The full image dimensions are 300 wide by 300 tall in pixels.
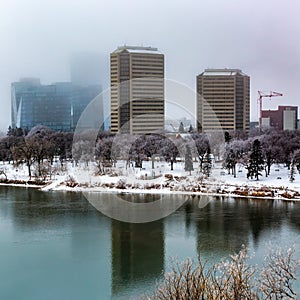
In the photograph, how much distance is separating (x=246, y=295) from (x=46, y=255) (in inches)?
133

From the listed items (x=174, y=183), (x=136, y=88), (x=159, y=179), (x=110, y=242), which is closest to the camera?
(x=110, y=242)

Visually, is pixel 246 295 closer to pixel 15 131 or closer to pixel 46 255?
pixel 46 255

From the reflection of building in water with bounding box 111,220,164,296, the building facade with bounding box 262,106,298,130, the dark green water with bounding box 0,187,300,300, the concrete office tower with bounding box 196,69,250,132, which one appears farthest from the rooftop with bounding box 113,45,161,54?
the reflection of building in water with bounding box 111,220,164,296

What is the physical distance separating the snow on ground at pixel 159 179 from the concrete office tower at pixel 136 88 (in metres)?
8.76

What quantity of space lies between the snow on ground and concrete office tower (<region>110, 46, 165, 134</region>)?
876 cm

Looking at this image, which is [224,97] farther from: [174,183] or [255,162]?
[174,183]

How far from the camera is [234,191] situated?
31.9 feet

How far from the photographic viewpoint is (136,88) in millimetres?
22875


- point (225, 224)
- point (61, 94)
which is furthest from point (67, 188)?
point (61, 94)

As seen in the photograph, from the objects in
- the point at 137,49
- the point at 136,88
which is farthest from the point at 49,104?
the point at 136,88

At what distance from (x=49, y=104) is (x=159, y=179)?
28.0 meters

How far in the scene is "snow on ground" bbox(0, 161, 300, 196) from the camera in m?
10.2

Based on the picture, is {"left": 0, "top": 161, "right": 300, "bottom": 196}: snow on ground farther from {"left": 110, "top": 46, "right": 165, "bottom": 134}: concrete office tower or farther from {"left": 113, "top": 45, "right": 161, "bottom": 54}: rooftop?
{"left": 113, "top": 45, "right": 161, "bottom": 54}: rooftop

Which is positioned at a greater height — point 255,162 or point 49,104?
point 49,104
